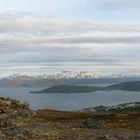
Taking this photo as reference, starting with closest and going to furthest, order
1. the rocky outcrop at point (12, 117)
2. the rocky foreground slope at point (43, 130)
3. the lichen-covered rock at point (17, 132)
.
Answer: the lichen-covered rock at point (17, 132) → the rocky outcrop at point (12, 117) → the rocky foreground slope at point (43, 130)

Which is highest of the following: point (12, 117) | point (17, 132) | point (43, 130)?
point (12, 117)

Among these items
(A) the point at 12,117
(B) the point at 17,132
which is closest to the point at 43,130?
(B) the point at 17,132

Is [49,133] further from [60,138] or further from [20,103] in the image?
[20,103]

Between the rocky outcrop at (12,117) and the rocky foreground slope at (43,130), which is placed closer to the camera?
the rocky outcrop at (12,117)

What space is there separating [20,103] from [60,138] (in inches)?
562

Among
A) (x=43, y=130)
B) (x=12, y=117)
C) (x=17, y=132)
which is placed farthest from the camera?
(x=12, y=117)

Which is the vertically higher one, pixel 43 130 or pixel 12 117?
pixel 12 117

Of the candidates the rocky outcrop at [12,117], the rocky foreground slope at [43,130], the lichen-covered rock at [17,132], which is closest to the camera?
the lichen-covered rock at [17,132]

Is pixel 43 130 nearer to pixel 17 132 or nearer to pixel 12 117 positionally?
pixel 17 132

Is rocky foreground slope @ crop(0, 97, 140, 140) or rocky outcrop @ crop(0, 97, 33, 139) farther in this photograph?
rocky foreground slope @ crop(0, 97, 140, 140)

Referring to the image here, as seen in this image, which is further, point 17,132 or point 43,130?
point 43,130

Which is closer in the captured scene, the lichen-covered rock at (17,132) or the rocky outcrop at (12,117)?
the lichen-covered rock at (17,132)

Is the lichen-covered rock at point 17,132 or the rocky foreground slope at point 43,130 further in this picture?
the rocky foreground slope at point 43,130

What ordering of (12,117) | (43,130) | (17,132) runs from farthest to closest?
(12,117), (43,130), (17,132)
